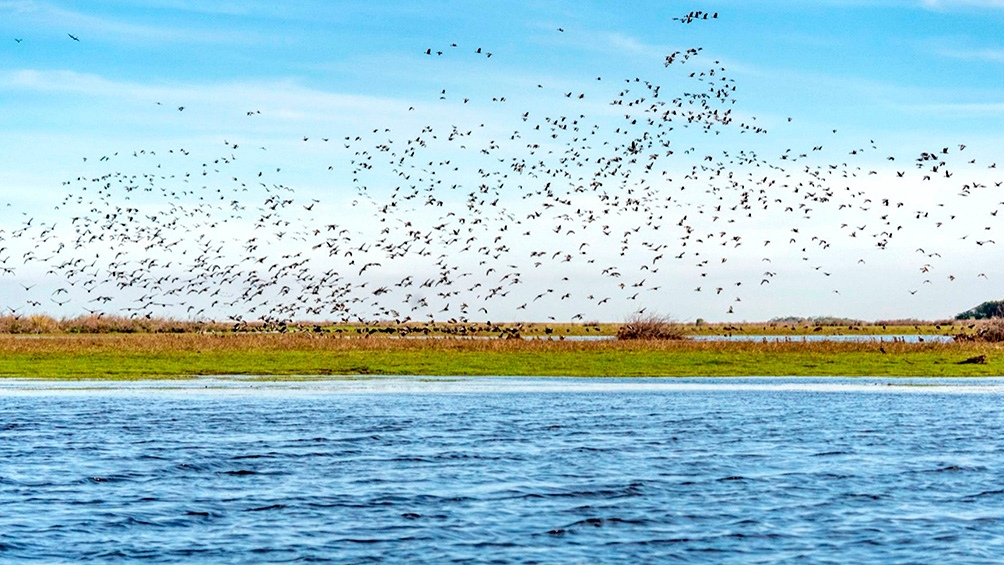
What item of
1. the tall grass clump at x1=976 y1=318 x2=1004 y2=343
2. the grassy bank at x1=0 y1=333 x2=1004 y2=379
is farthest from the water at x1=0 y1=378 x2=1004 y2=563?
the tall grass clump at x1=976 y1=318 x2=1004 y2=343

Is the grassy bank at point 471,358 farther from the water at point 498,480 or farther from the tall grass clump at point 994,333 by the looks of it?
the water at point 498,480

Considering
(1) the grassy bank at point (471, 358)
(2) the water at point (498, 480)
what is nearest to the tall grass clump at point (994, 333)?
(1) the grassy bank at point (471, 358)

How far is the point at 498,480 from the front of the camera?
24.5m

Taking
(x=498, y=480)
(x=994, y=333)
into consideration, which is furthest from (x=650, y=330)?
(x=498, y=480)

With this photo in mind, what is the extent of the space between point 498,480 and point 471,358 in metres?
43.9

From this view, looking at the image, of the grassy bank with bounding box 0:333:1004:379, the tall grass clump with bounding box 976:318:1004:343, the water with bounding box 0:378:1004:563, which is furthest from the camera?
the tall grass clump with bounding box 976:318:1004:343

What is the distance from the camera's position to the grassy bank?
2402 inches

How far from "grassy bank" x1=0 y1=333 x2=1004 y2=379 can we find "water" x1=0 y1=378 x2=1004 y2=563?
17486 mm

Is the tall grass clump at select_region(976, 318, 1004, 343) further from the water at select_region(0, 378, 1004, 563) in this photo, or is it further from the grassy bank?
the water at select_region(0, 378, 1004, 563)

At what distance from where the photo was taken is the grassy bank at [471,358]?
6100cm

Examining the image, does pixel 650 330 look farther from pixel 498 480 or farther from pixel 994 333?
pixel 498 480

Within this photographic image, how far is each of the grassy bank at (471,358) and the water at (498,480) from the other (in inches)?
688

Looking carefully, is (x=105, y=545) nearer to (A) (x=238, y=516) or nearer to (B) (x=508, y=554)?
(A) (x=238, y=516)

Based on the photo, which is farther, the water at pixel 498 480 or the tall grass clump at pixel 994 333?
the tall grass clump at pixel 994 333
